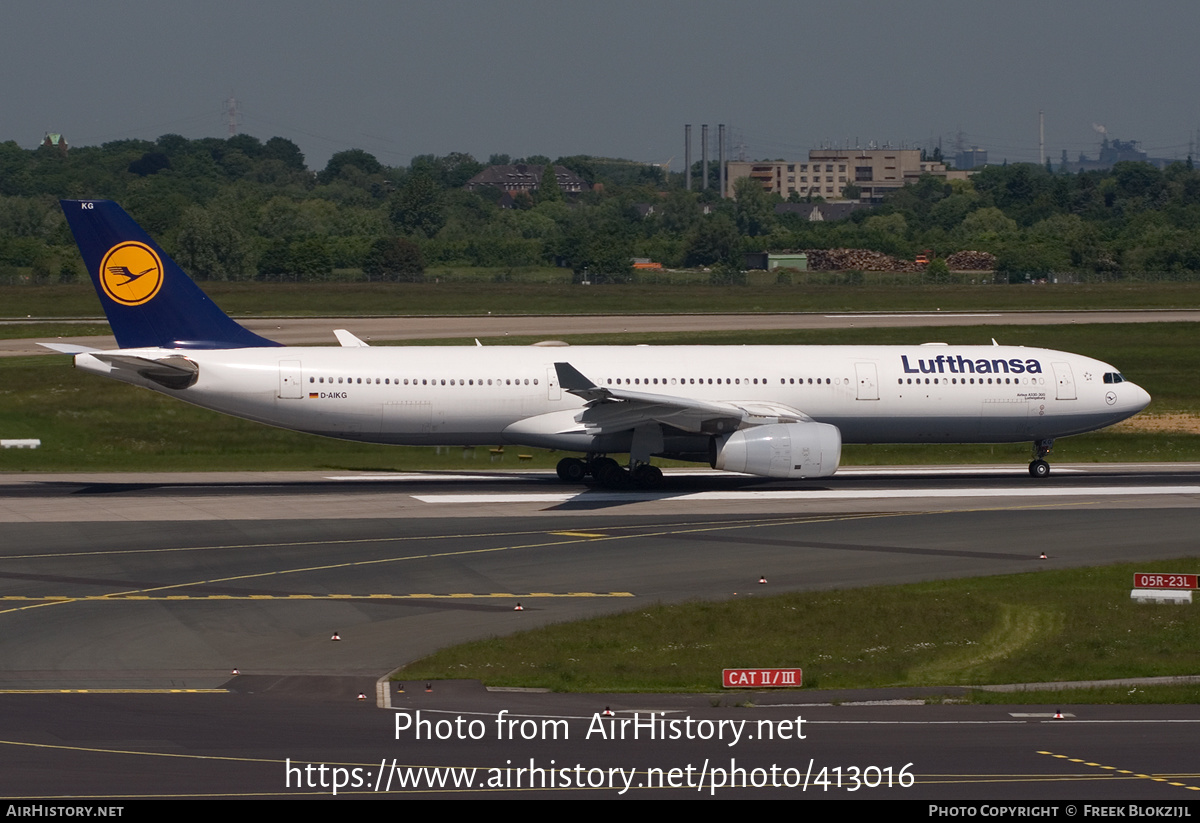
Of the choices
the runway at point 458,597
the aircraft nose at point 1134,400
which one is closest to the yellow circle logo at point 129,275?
the runway at point 458,597

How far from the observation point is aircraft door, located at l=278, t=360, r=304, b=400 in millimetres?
42938

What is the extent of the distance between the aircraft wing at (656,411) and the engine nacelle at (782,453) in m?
1.19

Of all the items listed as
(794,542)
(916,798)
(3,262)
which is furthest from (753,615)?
(3,262)

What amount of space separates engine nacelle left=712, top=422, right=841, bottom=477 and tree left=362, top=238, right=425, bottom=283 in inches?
4165

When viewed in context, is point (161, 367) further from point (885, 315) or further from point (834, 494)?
point (885, 315)

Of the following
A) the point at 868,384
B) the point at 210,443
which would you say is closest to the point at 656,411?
the point at 868,384

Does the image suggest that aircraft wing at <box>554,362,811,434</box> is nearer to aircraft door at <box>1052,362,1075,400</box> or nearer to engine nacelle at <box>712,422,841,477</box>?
engine nacelle at <box>712,422,841,477</box>

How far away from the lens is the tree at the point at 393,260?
147500mm

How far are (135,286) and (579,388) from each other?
1348cm

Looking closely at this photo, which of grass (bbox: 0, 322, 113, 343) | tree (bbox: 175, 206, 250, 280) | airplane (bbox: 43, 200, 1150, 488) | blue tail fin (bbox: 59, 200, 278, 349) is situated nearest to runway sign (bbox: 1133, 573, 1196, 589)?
airplane (bbox: 43, 200, 1150, 488)

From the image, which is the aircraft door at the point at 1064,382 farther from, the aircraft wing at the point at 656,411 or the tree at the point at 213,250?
the tree at the point at 213,250

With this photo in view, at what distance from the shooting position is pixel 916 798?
15875 millimetres

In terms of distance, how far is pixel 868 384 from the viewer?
44.5 m
